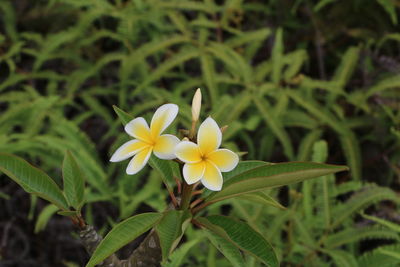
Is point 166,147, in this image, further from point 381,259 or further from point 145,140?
point 381,259

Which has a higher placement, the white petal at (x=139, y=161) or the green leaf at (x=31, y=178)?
the white petal at (x=139, y=161)


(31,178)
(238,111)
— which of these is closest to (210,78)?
(238,111)

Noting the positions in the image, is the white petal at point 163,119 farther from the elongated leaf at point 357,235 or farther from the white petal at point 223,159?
the elongated leaf at point 357,235

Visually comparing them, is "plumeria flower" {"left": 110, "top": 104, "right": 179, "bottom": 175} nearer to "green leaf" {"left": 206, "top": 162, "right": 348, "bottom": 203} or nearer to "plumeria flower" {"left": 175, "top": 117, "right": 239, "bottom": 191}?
"plumeria flower" {"left": 175, "top": 117, "right": 239, "bottom": 191}

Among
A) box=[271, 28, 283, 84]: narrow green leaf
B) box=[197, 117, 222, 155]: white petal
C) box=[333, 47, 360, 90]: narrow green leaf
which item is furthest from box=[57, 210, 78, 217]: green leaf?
box=[333, 47, 360, 90]: narrow green leaf

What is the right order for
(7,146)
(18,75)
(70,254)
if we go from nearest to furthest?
→ (7,146) → (70,254) → (18,75)

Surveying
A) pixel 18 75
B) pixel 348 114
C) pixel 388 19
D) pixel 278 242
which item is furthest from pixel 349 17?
pixel 18 75

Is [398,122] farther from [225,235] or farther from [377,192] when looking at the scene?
[225,235]

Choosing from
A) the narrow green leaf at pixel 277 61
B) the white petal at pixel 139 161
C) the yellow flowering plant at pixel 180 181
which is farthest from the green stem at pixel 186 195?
the narrow green leaf at pixel 277 61
